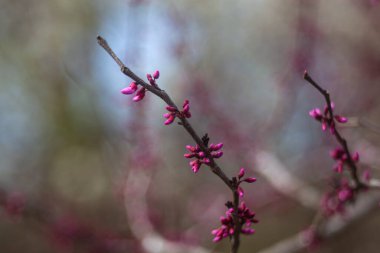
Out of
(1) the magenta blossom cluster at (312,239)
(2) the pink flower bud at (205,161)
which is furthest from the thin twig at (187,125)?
(1) the magenta blossom cluster at (312,239)

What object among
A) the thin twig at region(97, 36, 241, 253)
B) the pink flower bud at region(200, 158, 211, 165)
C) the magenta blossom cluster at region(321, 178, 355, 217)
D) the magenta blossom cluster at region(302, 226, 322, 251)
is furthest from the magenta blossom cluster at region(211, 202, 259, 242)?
the magenta blossom cluster at region(302, 226, 322, 251)

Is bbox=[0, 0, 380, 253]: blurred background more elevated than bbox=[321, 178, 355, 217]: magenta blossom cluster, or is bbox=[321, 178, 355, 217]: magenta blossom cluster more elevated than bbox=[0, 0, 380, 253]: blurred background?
bbox=[0, 0, 380, 253]: blurred background

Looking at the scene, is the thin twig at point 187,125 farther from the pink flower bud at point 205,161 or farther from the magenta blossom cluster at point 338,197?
the magenta blossom cluster at point 338,197

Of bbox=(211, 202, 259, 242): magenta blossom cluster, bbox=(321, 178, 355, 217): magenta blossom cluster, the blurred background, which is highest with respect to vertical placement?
the blurred background

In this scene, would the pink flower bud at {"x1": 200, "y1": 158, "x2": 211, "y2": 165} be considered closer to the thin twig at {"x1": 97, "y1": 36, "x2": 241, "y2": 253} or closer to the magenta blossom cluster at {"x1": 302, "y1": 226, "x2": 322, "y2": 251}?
the thin twig at {"x1": 97, "y1": 36, "x2": 241, "y2": 253}

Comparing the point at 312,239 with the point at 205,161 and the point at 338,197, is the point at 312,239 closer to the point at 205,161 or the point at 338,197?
the point at 338,197
